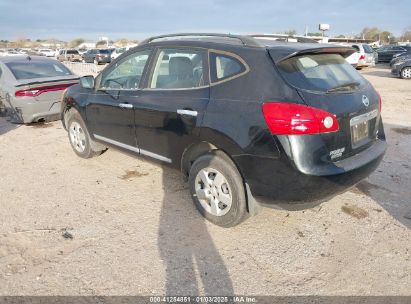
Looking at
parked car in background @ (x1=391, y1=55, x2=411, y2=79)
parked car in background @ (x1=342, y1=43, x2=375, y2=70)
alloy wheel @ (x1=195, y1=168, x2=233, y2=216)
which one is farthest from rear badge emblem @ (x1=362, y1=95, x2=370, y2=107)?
parked car in background @ (x1=342, y1=43, x2=375, y2=70)

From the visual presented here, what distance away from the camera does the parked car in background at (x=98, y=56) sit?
3275cm

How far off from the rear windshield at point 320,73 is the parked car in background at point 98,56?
104 feet

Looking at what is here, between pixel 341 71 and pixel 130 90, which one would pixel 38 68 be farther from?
pixel 341 71

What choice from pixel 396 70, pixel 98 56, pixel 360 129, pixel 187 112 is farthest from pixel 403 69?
pixel 98 56

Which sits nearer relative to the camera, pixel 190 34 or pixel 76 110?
pixel 190 34

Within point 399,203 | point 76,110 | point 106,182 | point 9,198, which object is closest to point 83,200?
point 106,182

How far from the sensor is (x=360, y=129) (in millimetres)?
3084

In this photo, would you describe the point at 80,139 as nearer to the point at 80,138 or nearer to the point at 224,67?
the point at 80,138

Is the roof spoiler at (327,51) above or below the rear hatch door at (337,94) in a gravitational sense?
above

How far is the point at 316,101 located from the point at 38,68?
Answer: 722 centimetres

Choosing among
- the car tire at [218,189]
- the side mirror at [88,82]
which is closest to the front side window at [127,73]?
the side mirror at [88,82]

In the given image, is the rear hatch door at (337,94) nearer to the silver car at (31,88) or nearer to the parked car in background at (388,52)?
the silver car at (31,88)

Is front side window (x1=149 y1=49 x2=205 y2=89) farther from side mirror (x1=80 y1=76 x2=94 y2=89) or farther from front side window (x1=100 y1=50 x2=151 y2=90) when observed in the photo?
side mirror (x1=80 y1=76 x2=94 y2=89)

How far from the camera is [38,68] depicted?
7.88 metres
